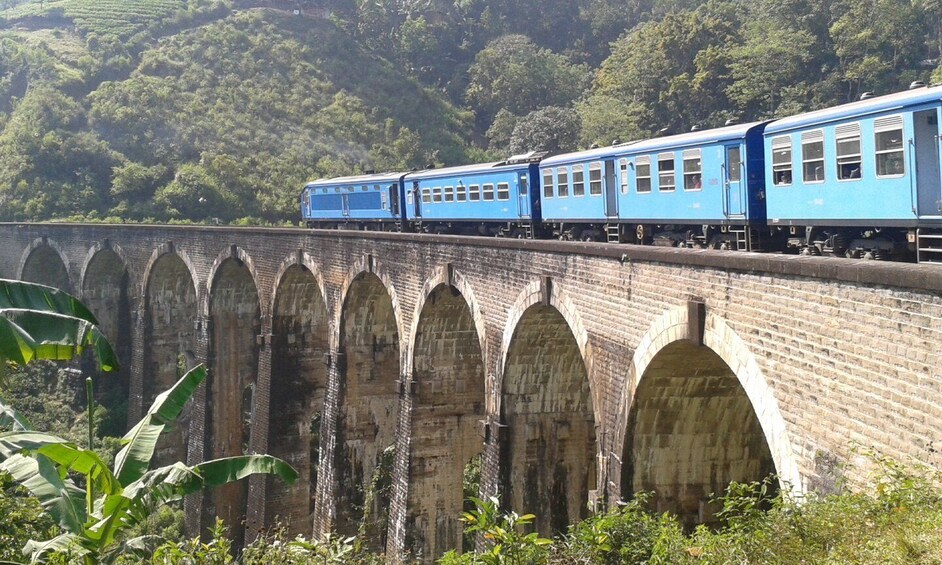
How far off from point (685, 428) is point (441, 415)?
7.57 metres

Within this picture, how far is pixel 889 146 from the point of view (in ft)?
31.8

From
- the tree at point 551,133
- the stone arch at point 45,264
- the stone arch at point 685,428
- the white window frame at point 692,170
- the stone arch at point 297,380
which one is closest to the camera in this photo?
the stone arch at point 685,428

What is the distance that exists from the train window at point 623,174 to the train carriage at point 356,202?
433 inches

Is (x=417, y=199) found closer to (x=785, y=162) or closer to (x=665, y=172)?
(x=665, y=172)

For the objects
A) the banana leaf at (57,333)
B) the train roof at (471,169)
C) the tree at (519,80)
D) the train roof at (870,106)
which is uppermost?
the tree at (519,80)

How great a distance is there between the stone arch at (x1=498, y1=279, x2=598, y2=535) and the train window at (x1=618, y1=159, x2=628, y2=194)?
2.30 m

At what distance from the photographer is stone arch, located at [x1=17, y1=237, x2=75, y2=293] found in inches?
1491

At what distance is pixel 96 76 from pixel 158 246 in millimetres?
38062

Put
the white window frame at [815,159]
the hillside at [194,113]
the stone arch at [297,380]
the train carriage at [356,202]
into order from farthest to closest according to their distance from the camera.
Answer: the hillside at [194,113]
the train carriage at [356,202]
the stone arch at [297,380]
the white window frame at [815,159]

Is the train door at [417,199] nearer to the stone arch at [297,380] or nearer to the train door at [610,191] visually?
the stone arch at [297,380]

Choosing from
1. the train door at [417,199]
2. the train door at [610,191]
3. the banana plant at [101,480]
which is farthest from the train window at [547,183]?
the banana plant at [101,480]

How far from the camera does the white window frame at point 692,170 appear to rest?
538 inches

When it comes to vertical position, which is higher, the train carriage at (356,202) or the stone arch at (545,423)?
the train carriage at (356,202)

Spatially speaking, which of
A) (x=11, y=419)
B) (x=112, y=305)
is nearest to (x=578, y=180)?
(x=11, y=419)
